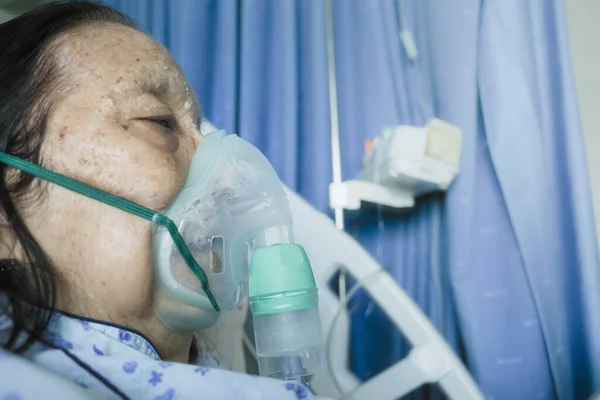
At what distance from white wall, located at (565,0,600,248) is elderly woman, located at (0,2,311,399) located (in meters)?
1.02

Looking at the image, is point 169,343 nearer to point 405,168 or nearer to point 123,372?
point 123,372

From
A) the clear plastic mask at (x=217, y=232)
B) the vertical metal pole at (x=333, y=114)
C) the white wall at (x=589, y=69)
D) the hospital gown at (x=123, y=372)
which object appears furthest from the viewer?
the white wall at (x=589, y=69)

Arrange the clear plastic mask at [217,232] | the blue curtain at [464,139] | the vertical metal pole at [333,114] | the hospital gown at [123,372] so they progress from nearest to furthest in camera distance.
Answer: the hospital gown at [123,372], the clear plastic mask at [217,232], the blue curtain at [464,139], the vertical metal pole at [333,114]

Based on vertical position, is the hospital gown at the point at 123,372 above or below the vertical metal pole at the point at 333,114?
below

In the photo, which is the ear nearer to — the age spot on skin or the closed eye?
the age spot on skin

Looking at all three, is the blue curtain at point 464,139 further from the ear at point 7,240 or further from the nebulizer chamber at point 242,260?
the ear at point 7,240

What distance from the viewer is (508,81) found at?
1133mm

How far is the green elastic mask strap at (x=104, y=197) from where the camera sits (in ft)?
2.35

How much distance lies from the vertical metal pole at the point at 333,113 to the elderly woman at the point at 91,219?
502mm

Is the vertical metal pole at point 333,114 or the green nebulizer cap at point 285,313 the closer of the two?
the green nebulizer cap at point 285,313

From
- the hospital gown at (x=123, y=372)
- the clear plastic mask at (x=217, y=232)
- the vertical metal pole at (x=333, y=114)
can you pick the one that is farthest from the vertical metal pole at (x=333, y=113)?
the hospital gown at (x=123, y=372)

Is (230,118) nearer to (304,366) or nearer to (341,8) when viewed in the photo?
(341,8)

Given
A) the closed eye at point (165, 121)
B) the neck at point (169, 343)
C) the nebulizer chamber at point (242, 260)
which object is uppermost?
the closed eye at point (165, 121)

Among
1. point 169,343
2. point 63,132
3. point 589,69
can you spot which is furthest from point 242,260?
point 589,69
